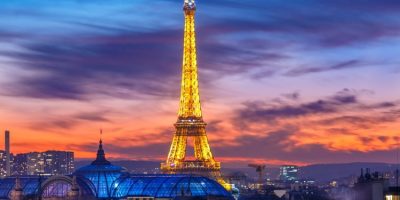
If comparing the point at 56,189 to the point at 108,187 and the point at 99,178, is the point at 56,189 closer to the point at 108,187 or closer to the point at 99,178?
the point at 108,187

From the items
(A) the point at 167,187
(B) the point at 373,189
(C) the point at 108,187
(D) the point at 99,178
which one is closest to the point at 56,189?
(A) the point at 167,187

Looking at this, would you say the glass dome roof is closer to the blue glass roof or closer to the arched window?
→ the blue glass roof

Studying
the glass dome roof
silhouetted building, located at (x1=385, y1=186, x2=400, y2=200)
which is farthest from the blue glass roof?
silhouetted building, located at (x1=385, y1=186, x2=400, y2=200)

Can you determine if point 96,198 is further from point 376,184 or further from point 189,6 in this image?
point 376,184

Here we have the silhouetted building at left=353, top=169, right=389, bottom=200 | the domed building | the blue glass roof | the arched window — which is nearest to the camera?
the silhouetted building at left=353, top=169, right=389, bottom=200

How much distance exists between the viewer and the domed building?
173 m

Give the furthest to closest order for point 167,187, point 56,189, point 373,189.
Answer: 1. point 167,187
2. point 56,189
3. point 373,189

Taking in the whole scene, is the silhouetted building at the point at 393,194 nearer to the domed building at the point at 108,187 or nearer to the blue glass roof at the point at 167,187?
the domed building at the point at 108,187

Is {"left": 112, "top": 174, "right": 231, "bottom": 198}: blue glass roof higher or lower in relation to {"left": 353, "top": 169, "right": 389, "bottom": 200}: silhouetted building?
higher

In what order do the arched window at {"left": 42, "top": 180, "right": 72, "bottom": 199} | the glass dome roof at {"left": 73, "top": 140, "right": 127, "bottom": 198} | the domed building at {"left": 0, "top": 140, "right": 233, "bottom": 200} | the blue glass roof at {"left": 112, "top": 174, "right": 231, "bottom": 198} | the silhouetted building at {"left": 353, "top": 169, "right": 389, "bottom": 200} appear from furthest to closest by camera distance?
the glass dome roof at {"left": 73, "top": 140, "right": 127, "bottom": 198} → the blue glass roof at {"left": 112, "top": 174, "right": 231, "bottom": 198} → the domed building at {"left": 0, "top": 140, "right": 233, "bottom": 200} → the arched window at {"left": 42, "top": 180, "right": 72, "bottom": 199} → the silhouetted building at {"left": 353, "top": 169, "right": 389, "bottom": 200}

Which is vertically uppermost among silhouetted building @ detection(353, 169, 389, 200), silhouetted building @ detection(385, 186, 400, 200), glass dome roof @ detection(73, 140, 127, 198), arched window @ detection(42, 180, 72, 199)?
glass dome roof @ detection(73, 140, 127, 198)

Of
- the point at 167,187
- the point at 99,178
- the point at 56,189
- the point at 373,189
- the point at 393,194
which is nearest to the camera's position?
the point at 393,194

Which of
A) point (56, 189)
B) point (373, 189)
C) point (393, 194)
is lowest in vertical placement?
point (393, 194)

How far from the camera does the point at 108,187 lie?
19400 cm
